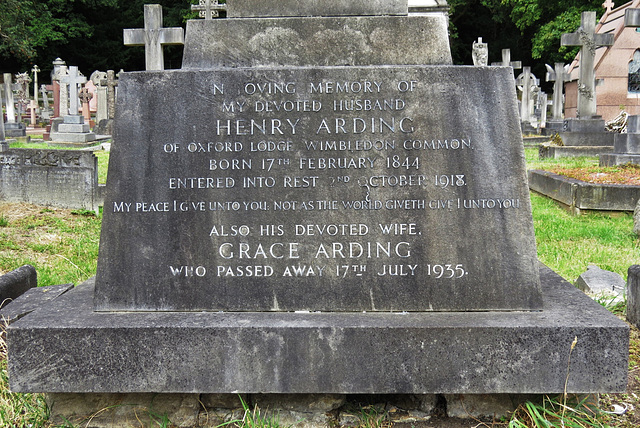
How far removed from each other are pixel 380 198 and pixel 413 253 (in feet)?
0.95

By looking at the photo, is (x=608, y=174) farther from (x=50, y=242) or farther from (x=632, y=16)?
(x=50, y=242)

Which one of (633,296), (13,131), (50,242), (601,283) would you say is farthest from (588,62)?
(13,131)

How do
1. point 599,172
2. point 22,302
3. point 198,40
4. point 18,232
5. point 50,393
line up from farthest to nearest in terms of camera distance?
point 599,172 < point 18,232 < point 22,302 < point 198,40 < point 50,393

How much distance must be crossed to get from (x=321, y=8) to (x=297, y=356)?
1.70 metres

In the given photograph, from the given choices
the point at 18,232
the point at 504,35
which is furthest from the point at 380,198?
the point at 504,35

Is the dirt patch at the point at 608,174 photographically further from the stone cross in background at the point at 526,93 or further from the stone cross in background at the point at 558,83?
the stone cross in background at the point at 526,93

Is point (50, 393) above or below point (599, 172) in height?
below

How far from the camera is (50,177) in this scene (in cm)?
838

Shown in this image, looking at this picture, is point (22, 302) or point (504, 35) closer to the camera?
point (22, 302)

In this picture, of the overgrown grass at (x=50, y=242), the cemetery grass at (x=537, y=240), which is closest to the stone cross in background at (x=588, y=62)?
the cemetery grass at (x=537, y=240)

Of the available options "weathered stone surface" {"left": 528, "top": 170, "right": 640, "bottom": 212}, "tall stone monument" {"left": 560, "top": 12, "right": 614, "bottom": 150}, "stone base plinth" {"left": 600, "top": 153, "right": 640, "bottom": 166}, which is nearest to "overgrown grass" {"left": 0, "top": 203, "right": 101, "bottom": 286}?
"weathered stone surface" {"left": 528, "top": 170, "right": 640, "bottom": 212}

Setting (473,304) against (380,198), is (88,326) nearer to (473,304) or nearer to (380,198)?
(380,198)

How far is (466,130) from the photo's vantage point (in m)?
2.71

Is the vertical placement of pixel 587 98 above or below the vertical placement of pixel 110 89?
below
